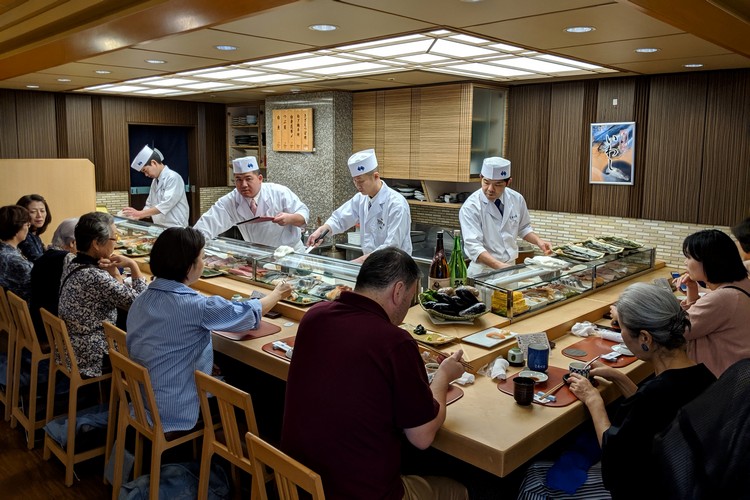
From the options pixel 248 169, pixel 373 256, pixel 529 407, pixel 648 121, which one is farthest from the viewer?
pixel 648 121

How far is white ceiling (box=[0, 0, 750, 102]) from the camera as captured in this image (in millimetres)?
3035

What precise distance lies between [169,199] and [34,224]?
195 cm

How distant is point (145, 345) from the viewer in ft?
8.64

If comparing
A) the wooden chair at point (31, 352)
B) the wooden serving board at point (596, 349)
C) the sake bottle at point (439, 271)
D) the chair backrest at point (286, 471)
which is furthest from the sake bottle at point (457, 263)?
the wooden chair at point (31, 352)

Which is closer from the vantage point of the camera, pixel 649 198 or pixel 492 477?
pixel 492 477

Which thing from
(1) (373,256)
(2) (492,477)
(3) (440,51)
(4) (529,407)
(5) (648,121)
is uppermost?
(3) (440,51)

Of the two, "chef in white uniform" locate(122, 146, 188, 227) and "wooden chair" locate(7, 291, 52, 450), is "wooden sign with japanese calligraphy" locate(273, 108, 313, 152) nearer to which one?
"chef in white uniform" locate(122, 146, 188, 227)

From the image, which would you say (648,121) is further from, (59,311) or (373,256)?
(59,311)

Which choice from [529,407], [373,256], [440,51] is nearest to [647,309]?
[529,407]

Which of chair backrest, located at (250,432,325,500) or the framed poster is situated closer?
chair backrest, located at (250,432,325,500)

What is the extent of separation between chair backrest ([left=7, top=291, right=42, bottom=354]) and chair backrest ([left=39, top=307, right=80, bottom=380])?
0.65 ft

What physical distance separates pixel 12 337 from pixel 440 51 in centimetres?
331

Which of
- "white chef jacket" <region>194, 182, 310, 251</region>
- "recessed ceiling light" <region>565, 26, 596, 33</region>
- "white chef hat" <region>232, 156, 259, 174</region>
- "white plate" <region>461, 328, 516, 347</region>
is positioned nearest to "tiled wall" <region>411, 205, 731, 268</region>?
"white chef jacket" <region>194, 182, 310, 251</region>

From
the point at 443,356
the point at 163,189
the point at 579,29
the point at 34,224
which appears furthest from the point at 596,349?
the point at 163,189
